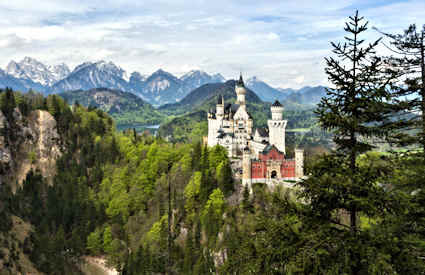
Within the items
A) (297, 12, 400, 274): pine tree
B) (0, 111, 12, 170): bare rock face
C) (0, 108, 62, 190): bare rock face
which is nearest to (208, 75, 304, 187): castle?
(297, 12, 400, 274): pine tree

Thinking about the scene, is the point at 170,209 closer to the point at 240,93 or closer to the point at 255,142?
the point at 255,142

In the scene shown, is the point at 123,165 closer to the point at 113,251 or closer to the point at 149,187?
the point at 149,187

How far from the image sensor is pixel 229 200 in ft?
235

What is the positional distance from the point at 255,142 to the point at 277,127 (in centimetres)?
841

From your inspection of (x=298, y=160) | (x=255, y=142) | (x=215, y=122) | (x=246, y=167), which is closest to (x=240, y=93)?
(x=215, y=122)

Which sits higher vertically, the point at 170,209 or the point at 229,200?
the point at 170,209

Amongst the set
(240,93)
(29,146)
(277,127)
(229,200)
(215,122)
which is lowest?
(229,200)

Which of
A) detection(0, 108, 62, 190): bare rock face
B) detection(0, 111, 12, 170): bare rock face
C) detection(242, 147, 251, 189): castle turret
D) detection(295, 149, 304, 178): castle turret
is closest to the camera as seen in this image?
detection(242, 147, 251, 189): castle turret

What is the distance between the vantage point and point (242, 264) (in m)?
14.5

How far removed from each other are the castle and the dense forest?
3.37m

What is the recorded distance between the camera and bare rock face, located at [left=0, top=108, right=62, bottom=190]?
113625mm

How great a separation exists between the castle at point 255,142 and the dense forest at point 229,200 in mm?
3367

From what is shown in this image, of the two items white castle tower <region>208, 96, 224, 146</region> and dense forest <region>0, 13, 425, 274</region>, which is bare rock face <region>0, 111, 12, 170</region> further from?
white castle tower <region>208, 96, 224, 146</region>

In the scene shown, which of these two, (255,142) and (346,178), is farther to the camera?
(255,142)
